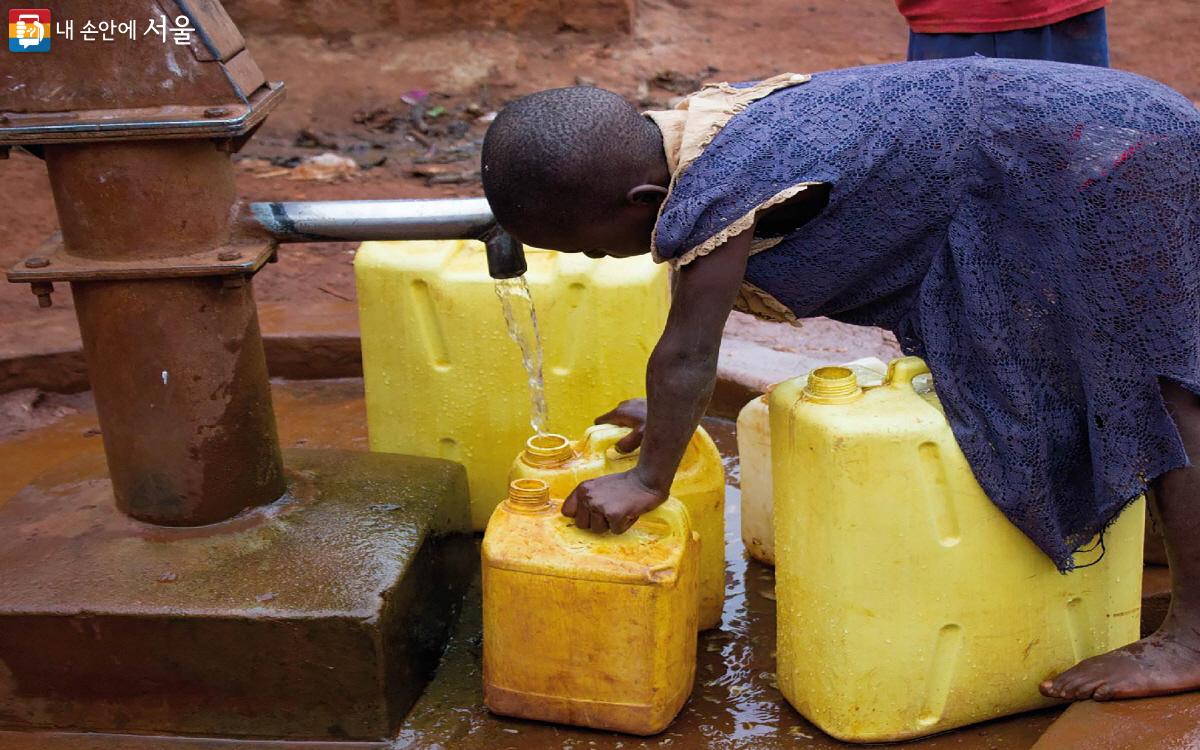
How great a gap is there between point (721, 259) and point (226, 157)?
0.99 metres

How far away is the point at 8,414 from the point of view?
400 centimetres

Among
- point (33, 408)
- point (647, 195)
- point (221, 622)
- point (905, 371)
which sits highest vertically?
point (647, 195)

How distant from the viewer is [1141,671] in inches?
85.4

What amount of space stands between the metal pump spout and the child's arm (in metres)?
0.50

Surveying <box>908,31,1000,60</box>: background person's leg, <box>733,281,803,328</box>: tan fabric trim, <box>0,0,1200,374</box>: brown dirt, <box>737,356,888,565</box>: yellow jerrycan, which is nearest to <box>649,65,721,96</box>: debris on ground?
<box>0,0,1200,374</box>: brown dirt

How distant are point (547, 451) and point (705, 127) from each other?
0.72 meters

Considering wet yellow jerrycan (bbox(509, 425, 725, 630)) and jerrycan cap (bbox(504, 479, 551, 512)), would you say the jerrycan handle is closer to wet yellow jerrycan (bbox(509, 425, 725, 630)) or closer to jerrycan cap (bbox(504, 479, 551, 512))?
wet yellow jerrycan (bbox(509, 425, 725, 630))

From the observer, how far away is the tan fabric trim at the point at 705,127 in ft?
6.78

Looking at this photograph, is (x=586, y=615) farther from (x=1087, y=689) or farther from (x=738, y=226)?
(x=1087, y=689)

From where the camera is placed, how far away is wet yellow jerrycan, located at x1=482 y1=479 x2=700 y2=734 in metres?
2.24

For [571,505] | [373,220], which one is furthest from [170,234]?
[571,505]

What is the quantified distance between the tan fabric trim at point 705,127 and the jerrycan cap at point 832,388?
0.29 m

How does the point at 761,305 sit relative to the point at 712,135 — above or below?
below

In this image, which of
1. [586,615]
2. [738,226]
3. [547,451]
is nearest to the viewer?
[738,226]
